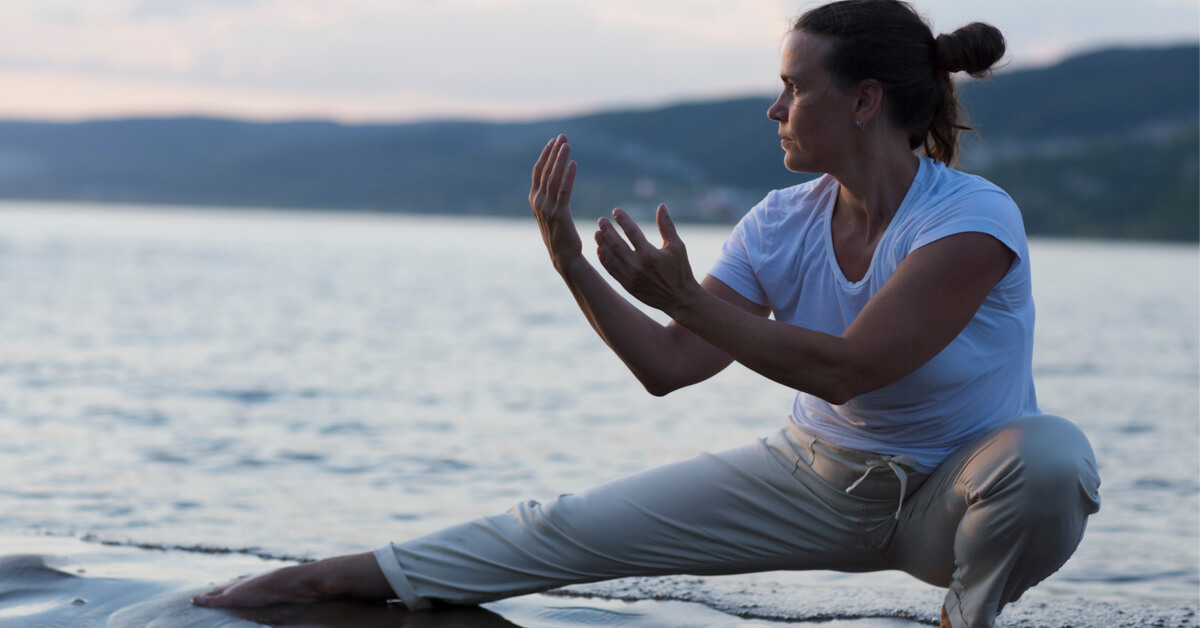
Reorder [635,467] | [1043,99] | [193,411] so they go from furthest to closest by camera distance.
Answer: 1. [1043,99]
2. [193,411]
3. [635,467]

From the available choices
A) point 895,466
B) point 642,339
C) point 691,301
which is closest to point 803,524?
point 895,466

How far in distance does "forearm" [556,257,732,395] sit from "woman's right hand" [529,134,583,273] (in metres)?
0.05

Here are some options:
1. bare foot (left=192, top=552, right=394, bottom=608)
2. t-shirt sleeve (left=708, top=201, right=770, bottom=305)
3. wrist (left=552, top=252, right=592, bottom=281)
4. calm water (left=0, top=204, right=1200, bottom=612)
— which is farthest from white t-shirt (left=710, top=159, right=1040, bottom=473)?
calm water (left=0, top=204, right=1200, bottom=612)

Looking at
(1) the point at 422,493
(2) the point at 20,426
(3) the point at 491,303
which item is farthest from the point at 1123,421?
(3) the point at 491,303

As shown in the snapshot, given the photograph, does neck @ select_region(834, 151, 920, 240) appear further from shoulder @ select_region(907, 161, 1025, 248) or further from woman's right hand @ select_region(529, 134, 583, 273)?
woman's right hand @ select_region(529, 134, 583, 273)

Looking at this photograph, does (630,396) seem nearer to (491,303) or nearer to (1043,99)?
(491,303)

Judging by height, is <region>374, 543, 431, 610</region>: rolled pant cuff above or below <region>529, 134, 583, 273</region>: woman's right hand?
below

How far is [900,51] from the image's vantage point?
8.66ft

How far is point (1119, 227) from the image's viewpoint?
100250 mm

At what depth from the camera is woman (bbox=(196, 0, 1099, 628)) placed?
2.44 metres

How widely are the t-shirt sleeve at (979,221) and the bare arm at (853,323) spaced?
0.05 ft

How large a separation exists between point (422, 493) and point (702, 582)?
2.19 m

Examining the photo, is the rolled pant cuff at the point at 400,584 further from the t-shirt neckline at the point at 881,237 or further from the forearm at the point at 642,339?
the t-shirt neckline at the point at 881,237

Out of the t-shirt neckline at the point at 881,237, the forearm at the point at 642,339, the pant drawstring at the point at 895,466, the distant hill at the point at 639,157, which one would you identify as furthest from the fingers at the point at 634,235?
the distant hill at the point at 639,157
